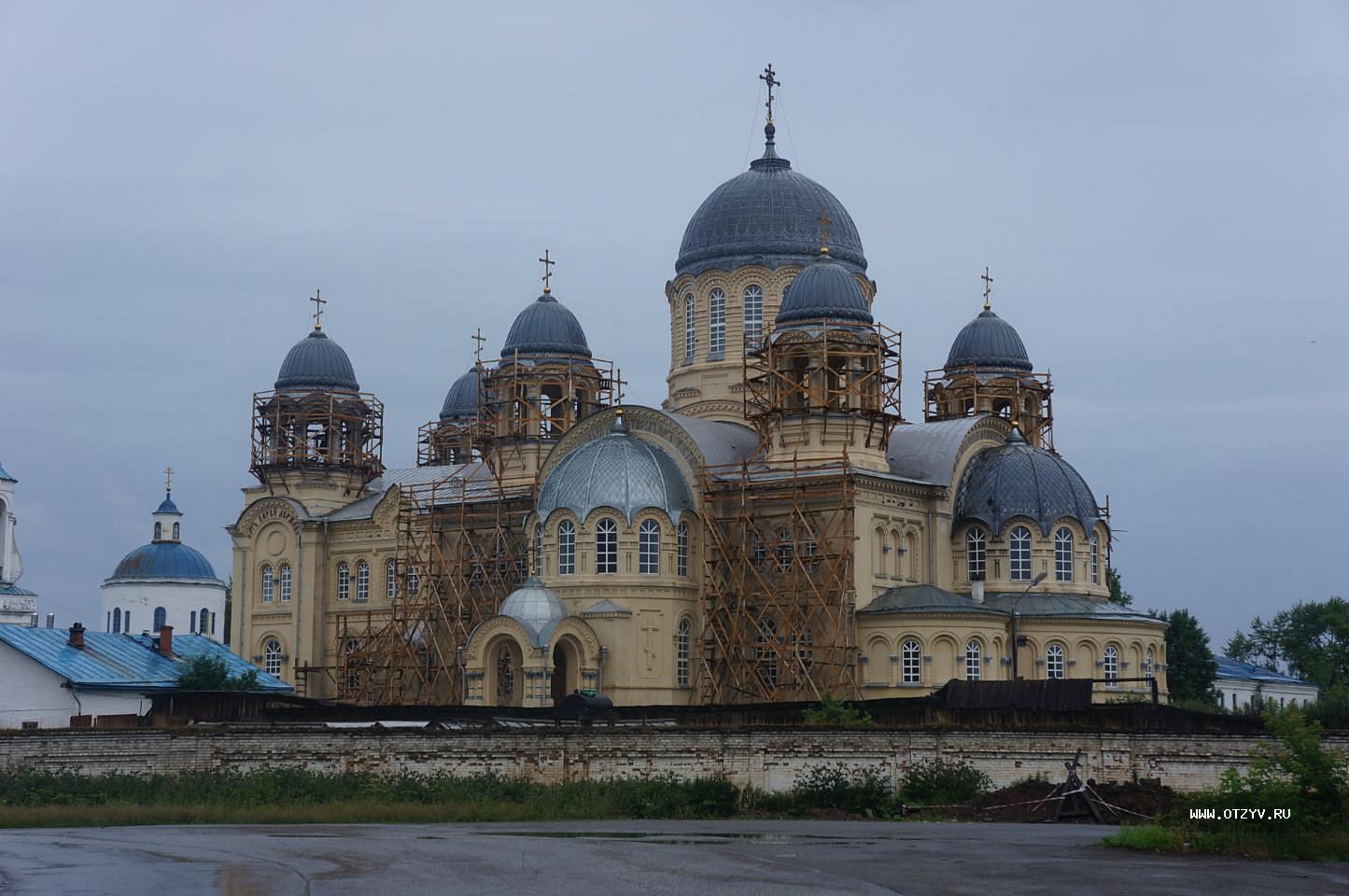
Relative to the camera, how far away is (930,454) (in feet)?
164

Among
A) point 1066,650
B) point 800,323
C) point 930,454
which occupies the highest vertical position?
point 800,323

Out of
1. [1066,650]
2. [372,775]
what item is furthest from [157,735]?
A: [1066,650]

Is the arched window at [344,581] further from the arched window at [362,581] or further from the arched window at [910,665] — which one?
the arched window at [910,665]

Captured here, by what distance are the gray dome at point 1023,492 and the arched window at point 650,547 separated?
791cm

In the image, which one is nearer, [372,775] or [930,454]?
[372,775]

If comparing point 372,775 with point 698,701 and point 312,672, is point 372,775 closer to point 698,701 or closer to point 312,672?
point 698,701

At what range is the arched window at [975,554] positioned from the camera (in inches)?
1932

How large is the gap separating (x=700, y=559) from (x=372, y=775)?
16825mm

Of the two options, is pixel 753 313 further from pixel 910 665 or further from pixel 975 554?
pixel 910 665

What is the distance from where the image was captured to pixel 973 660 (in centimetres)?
4616

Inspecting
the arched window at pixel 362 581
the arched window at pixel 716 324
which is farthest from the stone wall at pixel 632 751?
the arched window at pixel 362 581

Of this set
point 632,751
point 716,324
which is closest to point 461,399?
point 716,324

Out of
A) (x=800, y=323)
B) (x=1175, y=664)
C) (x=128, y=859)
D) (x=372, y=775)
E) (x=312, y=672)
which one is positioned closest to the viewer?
(x=128, y=859)

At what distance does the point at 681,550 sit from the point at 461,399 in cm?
2484
